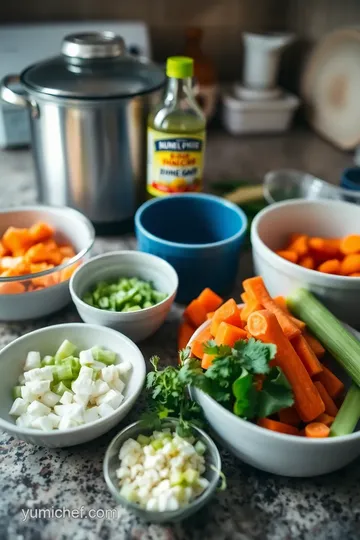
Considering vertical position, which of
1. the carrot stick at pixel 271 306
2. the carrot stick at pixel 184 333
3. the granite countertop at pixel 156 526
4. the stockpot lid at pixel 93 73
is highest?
the stockpot lid at pixel 93 73

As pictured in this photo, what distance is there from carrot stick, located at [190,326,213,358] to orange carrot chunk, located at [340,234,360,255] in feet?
0.97

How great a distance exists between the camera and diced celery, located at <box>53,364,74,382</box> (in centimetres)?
70

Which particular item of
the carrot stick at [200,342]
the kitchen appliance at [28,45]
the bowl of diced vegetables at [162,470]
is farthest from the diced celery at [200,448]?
the kitchen appliance at [28,45]

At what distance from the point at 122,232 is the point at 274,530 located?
66cm

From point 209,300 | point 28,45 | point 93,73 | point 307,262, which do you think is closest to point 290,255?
point 307,262

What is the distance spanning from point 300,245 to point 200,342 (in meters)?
0.30

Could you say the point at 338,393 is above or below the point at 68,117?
below

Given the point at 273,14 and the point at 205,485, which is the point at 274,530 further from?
the point at 273,14

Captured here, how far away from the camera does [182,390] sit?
0.65 m

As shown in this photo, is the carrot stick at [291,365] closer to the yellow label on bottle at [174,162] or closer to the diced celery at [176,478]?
the diced celery at [176,478]

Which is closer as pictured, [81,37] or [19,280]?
[19,280]

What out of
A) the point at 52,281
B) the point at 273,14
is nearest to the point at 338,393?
the point at 52,281

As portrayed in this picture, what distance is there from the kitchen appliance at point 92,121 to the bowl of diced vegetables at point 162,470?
0.53 meters

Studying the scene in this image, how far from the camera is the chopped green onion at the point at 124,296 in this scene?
816 millimetres
